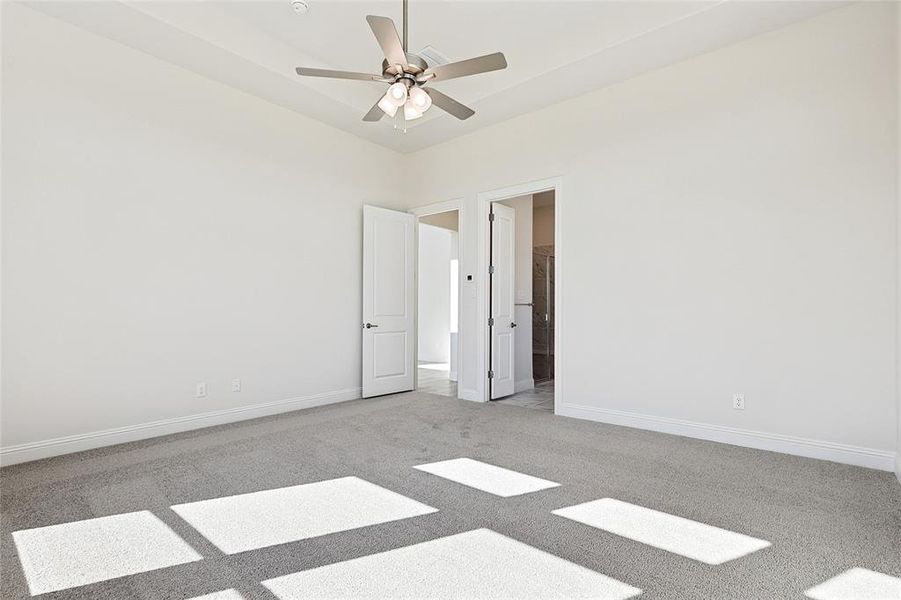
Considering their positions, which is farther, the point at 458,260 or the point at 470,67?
the point at 458,260

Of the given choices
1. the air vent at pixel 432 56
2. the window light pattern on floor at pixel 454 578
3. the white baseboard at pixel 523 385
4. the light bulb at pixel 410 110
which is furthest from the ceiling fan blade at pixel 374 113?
the white baseboard at pixel 523 385

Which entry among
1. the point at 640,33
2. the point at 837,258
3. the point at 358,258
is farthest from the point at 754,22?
the point at 358,258

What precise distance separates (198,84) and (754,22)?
4477 mm

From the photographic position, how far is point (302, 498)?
2488 mm

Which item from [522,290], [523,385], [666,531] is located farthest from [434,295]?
[666,531]

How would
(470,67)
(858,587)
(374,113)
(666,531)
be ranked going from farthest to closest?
1. (374,113)
2. (470,67)
3. (666,531)
4. (858,587)

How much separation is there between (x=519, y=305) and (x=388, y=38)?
165 inches

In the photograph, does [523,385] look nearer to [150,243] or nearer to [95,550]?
[150,243]

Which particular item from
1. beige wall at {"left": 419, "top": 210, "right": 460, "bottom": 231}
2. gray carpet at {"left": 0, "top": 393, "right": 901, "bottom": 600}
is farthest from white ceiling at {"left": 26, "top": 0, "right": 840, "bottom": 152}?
gray carpet at {"left": 0, "top": 393, "right": 901, "bottom": 600}

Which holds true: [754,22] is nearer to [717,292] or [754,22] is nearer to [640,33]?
[640,33]

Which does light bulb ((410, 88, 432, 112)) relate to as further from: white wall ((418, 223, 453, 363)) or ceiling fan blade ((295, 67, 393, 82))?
white wall ((418, 223, 453, 363))

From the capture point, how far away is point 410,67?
8.75ft

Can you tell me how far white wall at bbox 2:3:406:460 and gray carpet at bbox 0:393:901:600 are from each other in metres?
0.48

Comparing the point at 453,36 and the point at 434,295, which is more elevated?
the point at 453,36
